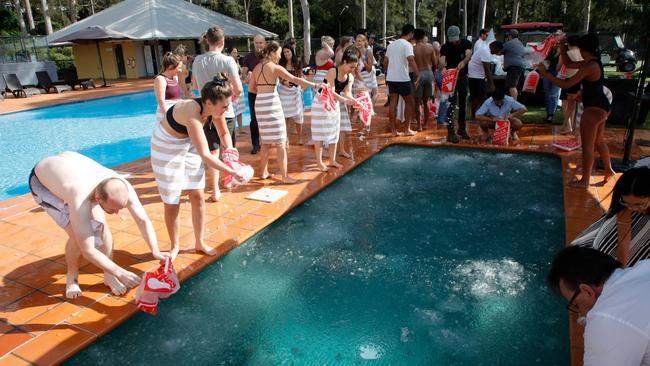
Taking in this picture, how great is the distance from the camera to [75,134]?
1088 centimetres

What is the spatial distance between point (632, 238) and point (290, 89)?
5.60 meters

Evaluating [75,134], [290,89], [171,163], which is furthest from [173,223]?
[75,134]

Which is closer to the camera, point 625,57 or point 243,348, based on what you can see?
point 243,348

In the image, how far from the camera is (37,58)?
2200cm

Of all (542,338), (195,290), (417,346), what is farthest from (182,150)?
(542,338)

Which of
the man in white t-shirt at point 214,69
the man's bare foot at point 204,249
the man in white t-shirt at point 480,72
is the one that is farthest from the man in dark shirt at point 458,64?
the man's bare foot at point 204,249

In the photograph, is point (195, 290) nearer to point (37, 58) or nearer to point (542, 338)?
point (542, 338)

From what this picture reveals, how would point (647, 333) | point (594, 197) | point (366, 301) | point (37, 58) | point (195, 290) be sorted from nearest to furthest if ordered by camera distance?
1. point (647, 333)
2. point (366, 301)
3. point (195, 290)
4. point (594, 197)
5. point (37, 58)

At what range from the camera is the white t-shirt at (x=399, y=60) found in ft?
25.3

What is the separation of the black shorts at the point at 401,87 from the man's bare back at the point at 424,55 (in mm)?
670

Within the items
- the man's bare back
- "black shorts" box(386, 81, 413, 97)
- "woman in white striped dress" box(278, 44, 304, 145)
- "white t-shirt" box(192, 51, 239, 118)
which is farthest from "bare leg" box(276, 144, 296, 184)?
the man's bare back

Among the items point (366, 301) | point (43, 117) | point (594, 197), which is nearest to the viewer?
point (366, 301)

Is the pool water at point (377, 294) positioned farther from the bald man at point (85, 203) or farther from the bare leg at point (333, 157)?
the bare leg at point (333, 157)

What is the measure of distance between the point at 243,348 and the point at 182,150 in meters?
1.63
